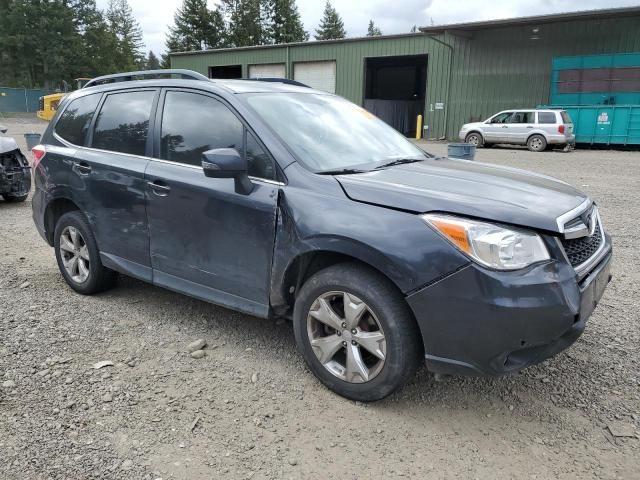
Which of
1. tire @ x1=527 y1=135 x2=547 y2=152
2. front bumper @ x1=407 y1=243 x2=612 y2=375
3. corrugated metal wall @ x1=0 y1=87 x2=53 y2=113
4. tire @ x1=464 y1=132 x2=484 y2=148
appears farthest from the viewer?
corrugated metal wall @ x1=0 y1=87 x2=53 y2=113

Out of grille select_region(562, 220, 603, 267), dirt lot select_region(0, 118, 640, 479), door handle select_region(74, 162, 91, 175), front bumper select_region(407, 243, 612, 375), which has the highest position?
door handle select_region(74, 162, 91, 175)

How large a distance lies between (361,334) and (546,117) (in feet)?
64.4

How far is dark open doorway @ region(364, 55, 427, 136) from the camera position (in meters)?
32.0

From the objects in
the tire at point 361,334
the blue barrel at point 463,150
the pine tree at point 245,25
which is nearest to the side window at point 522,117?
the blue barrel at point 463,150

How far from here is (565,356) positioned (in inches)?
137

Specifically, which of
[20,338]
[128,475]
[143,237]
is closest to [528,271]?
[128,475]

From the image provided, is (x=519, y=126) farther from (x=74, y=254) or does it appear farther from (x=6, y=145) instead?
(x=74, y=254)

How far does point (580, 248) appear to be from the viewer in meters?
2.77

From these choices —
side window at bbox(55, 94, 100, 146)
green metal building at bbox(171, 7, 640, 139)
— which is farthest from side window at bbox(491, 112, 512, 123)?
side window at bbox(55, 94, 100, 146)

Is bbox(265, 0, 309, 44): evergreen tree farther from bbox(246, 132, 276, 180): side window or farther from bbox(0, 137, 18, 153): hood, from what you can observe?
bbox(246, 132, 276, 180): side window

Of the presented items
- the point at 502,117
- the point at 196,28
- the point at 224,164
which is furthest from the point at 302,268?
the point at 196,28

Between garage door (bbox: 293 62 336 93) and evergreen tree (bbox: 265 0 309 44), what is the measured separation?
1452 inches

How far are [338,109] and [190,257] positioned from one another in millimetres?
1561

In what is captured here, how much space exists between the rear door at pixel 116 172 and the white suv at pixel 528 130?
18820mm
